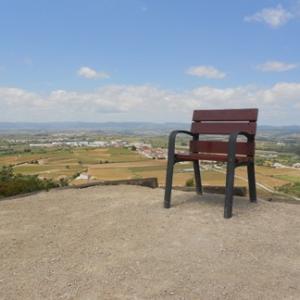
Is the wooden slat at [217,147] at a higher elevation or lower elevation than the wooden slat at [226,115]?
lower

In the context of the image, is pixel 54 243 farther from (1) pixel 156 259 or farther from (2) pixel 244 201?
(2) pixel 244 201

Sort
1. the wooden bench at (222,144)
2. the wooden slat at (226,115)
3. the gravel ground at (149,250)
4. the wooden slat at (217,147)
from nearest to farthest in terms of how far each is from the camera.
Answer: the gravel ground at (149,250)
the wooden bench at (222,144)
the wooden slat at (217,147)
the wooden slat at (226,115)

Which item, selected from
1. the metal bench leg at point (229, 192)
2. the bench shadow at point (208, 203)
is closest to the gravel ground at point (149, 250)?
the bench shadow at point (208, 203)

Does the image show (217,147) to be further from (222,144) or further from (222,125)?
(222,125)

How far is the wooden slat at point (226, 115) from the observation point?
18.3 feet

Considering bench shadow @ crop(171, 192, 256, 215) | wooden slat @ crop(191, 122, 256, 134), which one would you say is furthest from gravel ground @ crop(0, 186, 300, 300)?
wooden slat @ crop(191, 122, 256, 134)

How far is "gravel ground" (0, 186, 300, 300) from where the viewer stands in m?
3.10

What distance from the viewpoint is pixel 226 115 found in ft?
19.2

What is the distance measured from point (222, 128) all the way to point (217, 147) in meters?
0.30

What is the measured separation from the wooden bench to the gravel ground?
0.42m

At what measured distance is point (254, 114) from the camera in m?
5.54

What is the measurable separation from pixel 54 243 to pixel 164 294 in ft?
5.43

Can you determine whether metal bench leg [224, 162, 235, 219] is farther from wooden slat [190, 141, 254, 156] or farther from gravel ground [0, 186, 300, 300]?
wooden slat [190, 141, 254, 156]

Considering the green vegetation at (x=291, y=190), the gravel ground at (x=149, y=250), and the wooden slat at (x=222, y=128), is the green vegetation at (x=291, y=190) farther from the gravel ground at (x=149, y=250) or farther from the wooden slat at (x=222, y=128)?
the gravel ground at (x=149, y=250)
